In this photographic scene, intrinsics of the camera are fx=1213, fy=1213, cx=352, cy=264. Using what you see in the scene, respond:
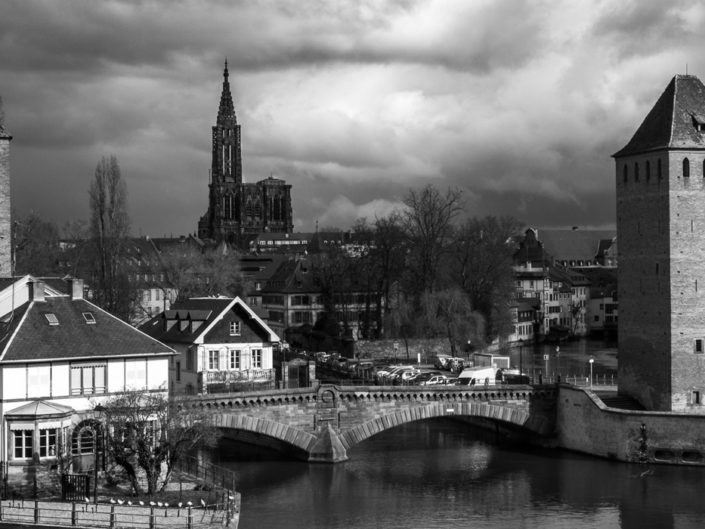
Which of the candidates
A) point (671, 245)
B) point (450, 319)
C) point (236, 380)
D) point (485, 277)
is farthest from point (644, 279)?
point (485, 277)

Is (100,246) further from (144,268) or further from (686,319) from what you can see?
(686,319)

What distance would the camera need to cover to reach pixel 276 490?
56.1 meters

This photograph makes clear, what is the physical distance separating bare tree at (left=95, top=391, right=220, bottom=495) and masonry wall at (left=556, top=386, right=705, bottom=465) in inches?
906

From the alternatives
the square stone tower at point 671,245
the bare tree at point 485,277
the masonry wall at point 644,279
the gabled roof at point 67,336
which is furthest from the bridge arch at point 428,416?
the bare tree at point 485,277

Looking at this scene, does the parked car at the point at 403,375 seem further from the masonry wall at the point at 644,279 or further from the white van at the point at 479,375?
the masonry wall at the point at 644,279

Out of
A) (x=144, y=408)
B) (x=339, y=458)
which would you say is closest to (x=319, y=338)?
(x=339, y=458)

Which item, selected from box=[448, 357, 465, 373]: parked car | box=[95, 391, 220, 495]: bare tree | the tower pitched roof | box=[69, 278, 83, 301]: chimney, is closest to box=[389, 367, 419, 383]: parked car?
box=[448, 357, 465, 373]: parked car

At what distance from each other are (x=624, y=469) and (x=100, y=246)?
4220 cm

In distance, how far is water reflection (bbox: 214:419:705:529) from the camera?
169 ft

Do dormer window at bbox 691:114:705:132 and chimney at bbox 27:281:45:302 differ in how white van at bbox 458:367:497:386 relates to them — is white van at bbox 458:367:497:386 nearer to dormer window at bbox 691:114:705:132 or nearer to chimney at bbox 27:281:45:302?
dormer window at bbox 691:114:705:132

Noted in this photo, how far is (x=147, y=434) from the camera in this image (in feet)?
161

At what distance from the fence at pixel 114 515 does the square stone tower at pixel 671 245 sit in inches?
1215

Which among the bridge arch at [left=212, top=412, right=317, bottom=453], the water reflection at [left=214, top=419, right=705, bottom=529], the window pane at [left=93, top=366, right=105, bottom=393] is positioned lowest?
the water reflection at [left=214, top=419, right=705, bottom=529]

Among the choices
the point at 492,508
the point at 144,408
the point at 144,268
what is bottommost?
the point at 492,508
